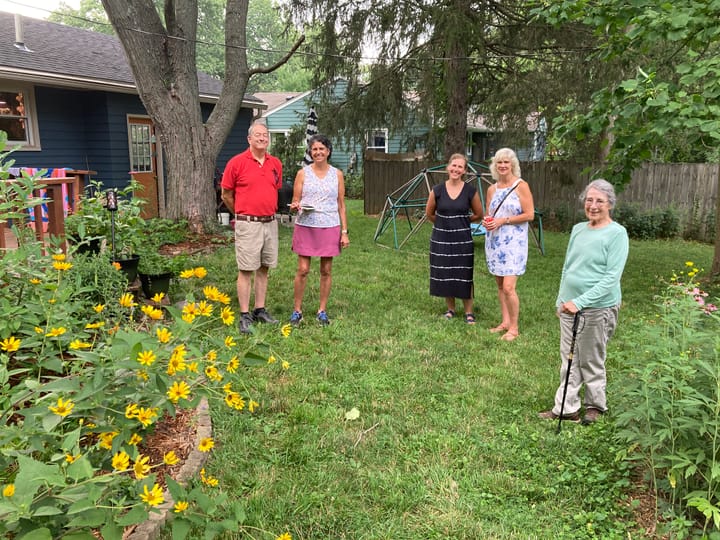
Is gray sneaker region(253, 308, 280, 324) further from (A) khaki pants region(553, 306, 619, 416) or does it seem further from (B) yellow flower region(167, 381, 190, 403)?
(B) yellow flower region(167, 381, 190, 403)

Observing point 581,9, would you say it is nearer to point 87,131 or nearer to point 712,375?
point 712,375

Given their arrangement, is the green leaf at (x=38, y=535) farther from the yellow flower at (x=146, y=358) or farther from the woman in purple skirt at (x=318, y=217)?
the woman in purple skirt at (x=318, y=217)

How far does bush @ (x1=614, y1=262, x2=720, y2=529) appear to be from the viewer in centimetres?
211

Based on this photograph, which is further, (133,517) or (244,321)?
(244,321)

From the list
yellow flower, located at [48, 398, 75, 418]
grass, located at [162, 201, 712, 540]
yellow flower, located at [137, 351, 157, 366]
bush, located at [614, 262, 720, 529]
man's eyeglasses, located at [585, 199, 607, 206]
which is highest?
man's eyeglasses, located at [585, 199, 607, 206]

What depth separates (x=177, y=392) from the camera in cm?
172

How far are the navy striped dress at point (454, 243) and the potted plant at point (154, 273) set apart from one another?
2.47 m

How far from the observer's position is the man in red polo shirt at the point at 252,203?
4523 millimetres

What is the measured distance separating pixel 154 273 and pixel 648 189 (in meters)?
11.1

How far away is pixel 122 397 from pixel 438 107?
10630mm

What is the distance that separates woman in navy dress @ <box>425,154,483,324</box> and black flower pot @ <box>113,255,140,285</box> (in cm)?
271

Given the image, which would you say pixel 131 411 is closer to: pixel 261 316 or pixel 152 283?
pixel 261 316

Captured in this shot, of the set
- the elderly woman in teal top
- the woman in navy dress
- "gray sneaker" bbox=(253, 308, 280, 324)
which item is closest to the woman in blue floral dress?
the woman in navy dress

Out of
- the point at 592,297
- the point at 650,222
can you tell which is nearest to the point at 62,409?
the point at 592,297
